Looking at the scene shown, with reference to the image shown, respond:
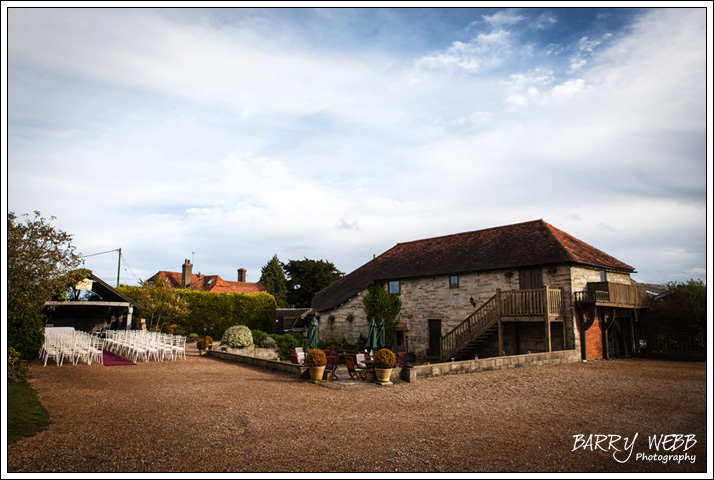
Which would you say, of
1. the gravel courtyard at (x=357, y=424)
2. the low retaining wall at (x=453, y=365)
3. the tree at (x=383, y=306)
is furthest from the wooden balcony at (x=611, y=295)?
the tree at (x=383, y=306)

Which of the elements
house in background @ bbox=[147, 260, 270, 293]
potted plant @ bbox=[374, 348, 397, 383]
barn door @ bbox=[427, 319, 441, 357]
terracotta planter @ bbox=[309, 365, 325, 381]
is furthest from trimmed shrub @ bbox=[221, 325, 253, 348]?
house in background @ bbox=[147, 260, 270, 293]

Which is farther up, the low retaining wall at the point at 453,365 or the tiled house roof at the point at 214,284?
the tiled house roof at the point at 214,284

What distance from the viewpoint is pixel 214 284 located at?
51594 mm

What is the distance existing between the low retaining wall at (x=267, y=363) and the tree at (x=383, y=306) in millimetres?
9335

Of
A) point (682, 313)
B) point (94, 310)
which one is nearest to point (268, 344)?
point (94, 310)

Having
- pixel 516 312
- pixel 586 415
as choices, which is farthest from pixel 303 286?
pixel 586 415

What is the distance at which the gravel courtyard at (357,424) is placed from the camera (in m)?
5.69

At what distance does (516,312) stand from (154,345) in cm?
1494

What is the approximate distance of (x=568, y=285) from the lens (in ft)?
61.8

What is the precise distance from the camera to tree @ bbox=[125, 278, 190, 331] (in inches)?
1034

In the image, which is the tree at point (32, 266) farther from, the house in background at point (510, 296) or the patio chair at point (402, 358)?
the house in background at point (510, 296)

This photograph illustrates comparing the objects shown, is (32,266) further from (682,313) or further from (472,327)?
(682,313)

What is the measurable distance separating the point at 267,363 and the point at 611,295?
49.1 feet

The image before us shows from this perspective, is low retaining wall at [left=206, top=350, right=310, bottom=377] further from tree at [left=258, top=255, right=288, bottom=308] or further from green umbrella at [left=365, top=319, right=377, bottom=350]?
tree at [left=258, top=255, right=288, bottom=308]
